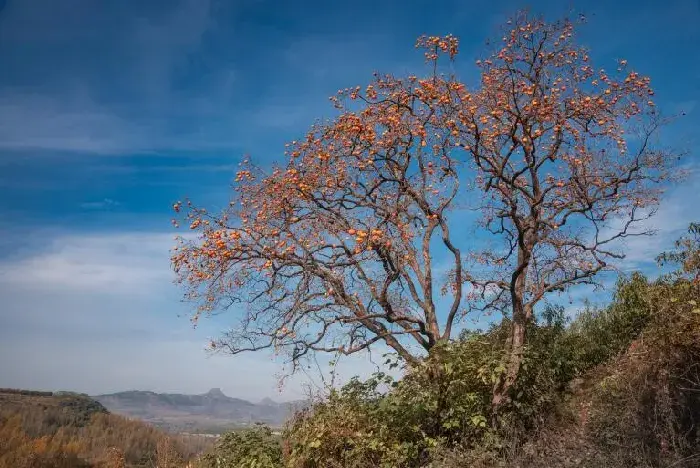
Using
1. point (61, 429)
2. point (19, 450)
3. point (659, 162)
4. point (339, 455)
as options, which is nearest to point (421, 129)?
point (659, 162)

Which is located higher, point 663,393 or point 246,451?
point 663,393

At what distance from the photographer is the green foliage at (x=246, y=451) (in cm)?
992

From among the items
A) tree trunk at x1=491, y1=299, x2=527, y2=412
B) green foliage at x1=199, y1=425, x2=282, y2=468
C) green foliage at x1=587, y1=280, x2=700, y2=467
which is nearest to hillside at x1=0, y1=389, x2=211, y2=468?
green foliage at x1=199, y1=425, x2=282, y2=468

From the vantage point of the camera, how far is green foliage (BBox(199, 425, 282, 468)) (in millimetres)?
9922

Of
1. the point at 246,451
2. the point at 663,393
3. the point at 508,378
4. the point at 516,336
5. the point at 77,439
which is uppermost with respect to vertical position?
the point at 516,336

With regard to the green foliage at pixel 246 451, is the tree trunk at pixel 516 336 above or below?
above

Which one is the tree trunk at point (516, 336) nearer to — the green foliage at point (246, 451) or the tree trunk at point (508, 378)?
the tree trunk at point (508, 378)

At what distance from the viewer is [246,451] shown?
10516 mm

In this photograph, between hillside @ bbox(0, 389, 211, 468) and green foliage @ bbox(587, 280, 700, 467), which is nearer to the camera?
green foliage @ bbox(587, 280, 700, 467)

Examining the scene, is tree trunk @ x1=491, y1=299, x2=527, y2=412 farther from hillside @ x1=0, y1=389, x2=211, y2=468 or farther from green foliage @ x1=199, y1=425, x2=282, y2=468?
hillside @ x1=0, y1=389, x2=211, y2=468

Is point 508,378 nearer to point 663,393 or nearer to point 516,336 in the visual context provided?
point 516,336

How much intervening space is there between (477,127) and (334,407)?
6.00 metres

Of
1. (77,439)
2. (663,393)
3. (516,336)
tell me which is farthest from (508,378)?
(77,439)

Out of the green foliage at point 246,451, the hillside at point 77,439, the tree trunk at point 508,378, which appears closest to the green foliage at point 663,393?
the tree trunk at point 508,378
